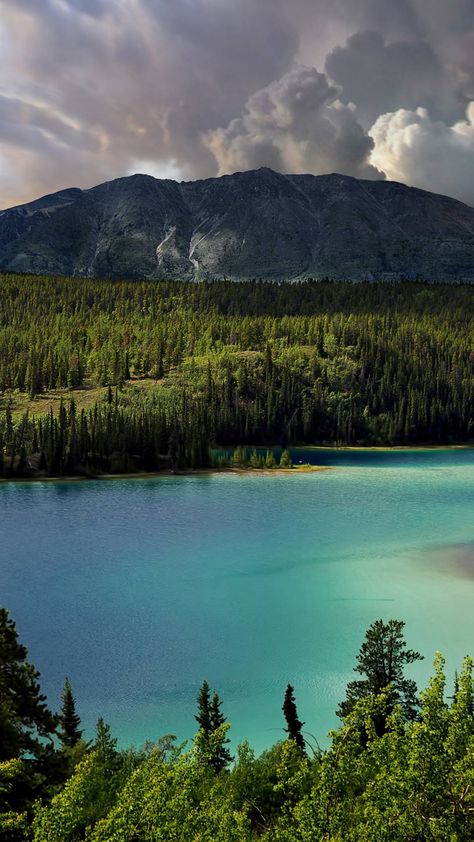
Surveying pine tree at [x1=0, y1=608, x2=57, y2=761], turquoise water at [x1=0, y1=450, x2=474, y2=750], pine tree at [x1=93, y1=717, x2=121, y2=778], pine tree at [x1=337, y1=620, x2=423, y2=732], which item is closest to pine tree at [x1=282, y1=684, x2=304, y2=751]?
pine tree at [x1=337, y1=620, x2=423, y2=732]

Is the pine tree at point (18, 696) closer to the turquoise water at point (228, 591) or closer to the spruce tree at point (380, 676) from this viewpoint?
→ the turquoise water at point (228, 591)

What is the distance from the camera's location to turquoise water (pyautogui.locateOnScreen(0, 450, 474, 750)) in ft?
147

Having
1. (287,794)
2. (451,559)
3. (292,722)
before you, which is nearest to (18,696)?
(287,794)

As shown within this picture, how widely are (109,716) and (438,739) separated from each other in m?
27.6

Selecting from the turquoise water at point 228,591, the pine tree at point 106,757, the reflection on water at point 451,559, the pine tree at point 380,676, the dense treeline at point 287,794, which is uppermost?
the dense treeline at point 287,794

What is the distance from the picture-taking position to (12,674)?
23.6 meters

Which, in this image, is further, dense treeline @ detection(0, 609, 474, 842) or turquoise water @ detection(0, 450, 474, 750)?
turquoise water @ detection(0, 450, 474, 750)

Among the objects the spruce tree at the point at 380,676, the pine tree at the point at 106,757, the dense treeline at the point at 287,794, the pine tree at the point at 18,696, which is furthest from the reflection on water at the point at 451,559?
the pine tree at the point at 18,696

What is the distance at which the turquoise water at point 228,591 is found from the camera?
4478 cm

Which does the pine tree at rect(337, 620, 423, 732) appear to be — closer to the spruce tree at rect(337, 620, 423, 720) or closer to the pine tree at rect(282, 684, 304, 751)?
the spruce tree at rect(337, 620, 423, 720)

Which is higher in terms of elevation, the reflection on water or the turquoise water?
the reflection on water

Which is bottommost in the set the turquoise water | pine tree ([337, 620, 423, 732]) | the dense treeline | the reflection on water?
the turquoise water

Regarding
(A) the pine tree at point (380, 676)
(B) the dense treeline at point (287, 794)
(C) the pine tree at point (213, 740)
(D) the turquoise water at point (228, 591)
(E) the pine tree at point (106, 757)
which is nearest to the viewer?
(B) the dense treeline at point (287, 794)

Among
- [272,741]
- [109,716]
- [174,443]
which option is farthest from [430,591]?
[174,443]
